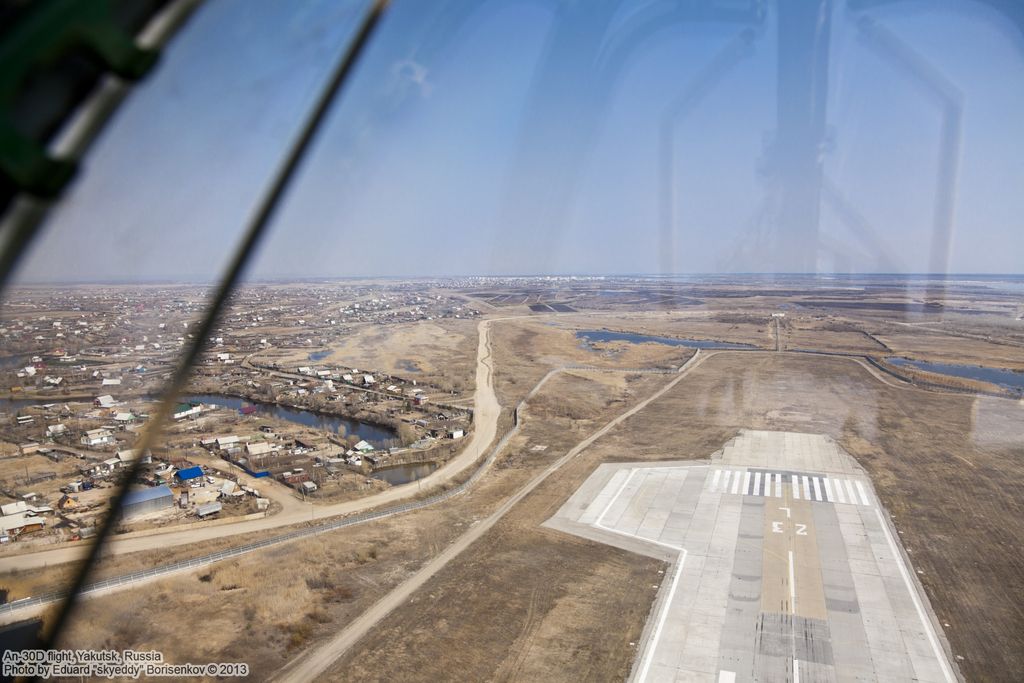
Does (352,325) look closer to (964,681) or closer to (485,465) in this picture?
(485,465)

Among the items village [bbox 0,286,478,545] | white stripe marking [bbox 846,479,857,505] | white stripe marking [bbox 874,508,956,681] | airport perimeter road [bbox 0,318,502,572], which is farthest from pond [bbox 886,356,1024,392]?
village [bbox 0,286,478,545]

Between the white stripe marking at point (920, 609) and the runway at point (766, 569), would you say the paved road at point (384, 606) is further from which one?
the white stripe marking at point (920, 609)

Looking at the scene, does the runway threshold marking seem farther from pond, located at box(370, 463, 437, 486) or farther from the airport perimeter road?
pond, located at box(370, 463, 437, 486)

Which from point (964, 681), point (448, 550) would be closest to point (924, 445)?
point (964, 681)

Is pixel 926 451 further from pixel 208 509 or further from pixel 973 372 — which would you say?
pixel 208 509

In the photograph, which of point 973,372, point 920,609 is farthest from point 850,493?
point 973,372

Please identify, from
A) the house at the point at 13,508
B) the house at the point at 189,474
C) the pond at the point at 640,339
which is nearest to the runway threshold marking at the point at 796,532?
the house at the point at 189,474
